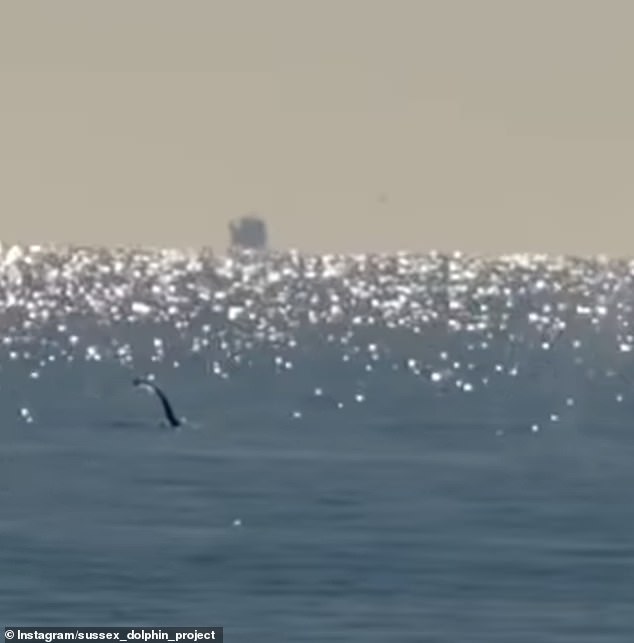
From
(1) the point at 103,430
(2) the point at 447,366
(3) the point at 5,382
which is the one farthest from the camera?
(2) the point at 447,366

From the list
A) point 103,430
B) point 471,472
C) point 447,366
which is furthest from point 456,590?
point 447,366

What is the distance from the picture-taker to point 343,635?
161 ft

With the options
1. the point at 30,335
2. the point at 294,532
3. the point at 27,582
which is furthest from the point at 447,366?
the point at 27,582

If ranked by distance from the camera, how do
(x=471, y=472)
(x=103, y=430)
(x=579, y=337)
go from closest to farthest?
(x=471, y=472), (x=103, y=430), (x=579, y=337)

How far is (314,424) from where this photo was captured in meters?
91.6

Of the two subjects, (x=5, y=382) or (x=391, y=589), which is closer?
(x=391, y=589)

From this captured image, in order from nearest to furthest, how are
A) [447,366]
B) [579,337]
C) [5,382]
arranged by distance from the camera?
[5,382] → [447,366] → [579,337]

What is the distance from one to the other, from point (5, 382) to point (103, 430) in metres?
26.3

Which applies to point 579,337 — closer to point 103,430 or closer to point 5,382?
point 5,382

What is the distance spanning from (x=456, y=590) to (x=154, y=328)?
5048 inches

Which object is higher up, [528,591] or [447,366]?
[447,366]

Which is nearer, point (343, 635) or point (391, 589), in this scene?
point (343, 635)

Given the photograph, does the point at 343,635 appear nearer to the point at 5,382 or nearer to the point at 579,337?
the point at 5,382

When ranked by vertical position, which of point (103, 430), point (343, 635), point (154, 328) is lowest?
point (343, 635)
